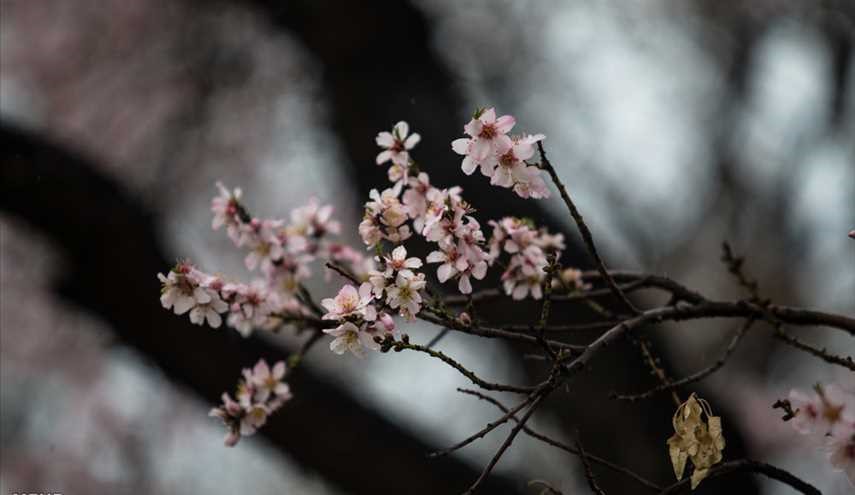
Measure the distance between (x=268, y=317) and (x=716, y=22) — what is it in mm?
3890

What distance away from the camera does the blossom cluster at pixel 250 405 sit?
110 centimetres

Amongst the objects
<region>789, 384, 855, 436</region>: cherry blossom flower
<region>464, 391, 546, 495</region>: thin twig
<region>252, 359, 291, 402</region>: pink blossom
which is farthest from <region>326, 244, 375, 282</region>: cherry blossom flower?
<region>789, 384, 855, 436</region>: cherry blossom flower

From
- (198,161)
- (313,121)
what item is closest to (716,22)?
(313,121)

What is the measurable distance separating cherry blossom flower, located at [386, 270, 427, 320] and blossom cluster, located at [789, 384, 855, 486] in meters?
0.37

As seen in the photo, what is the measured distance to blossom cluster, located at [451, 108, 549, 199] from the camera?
34.2 inches

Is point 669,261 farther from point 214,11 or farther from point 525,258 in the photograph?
point 525,258

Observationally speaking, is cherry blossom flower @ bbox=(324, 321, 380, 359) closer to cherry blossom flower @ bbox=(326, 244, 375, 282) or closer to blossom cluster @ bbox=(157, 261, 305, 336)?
blossom cluster @ bbox=(157, 261, 305, 336)

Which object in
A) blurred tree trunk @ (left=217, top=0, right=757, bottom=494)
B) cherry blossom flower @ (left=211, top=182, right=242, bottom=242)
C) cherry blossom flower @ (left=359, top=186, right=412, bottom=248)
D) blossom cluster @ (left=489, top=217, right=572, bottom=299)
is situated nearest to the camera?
cherry blossom flower @ (left=359, top=186, right=412, bottom=248)

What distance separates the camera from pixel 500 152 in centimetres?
88

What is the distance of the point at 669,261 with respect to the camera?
418 cm

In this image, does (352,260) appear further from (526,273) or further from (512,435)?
(512,435)

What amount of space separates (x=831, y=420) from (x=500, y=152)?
0.41 metres

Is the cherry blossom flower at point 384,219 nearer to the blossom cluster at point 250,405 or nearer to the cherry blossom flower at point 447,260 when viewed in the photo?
the cherry blossom flower at point 447,260

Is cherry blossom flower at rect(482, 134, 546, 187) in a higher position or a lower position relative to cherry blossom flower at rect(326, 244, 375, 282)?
lower
